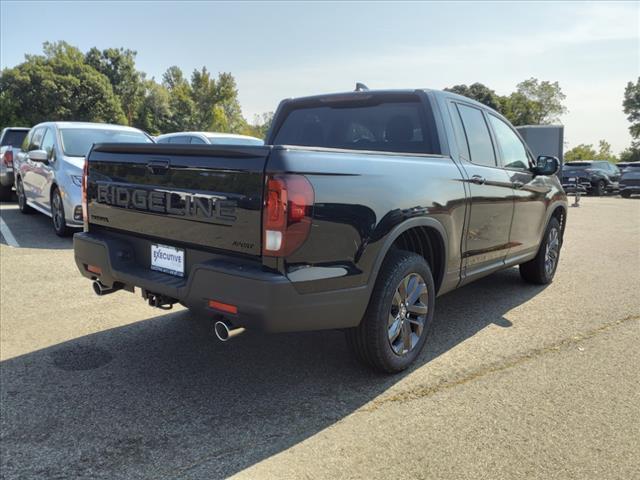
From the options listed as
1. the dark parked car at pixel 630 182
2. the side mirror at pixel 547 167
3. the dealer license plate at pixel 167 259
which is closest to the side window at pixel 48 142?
the dealer license plate at pixel 167 259

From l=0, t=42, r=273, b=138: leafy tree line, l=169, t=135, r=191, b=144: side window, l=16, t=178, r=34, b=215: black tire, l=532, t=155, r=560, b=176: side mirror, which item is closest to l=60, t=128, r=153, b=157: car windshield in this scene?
l=16, t=178, r=34, b=215: black tire

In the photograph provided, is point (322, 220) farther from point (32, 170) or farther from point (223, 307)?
point (32, 170)

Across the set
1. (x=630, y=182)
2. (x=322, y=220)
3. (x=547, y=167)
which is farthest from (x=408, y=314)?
(x=630, y=182)

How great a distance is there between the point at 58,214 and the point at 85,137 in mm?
1366

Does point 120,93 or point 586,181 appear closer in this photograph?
point 586,181

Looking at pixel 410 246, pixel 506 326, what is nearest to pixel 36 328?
pixel 410 246

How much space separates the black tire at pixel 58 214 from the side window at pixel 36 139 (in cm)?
163

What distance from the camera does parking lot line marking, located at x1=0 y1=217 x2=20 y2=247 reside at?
7.56 metres

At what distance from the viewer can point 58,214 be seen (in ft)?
26.1

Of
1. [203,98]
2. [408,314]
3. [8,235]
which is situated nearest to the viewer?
[408,314]

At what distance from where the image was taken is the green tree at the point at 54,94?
4672cm

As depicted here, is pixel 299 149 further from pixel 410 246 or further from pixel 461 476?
pixel 461 476

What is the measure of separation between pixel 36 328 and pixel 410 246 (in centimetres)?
305

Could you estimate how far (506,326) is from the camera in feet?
14.5
